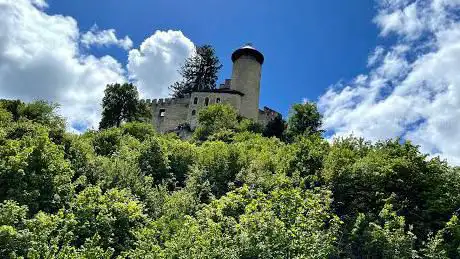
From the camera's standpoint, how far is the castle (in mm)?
68188

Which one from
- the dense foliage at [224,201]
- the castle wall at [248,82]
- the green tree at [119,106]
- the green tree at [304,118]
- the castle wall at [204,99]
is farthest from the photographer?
the castle wall at [248,82]

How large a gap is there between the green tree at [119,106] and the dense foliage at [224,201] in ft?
90.7

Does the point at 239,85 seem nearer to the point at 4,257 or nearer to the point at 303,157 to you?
the point at 303,157

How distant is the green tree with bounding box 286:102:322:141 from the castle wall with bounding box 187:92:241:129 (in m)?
9.81

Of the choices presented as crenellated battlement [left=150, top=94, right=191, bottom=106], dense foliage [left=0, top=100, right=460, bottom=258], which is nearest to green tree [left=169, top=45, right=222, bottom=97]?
crenellated battlement [left=150, top=94, right=191, bottom=106]

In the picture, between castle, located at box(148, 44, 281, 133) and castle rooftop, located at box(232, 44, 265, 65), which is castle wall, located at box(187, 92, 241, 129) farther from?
castle rooftop, located at box(232, 44, 265, 65)

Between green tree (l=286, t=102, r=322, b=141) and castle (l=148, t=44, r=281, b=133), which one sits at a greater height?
castle (l=148, t=44, r=281, b=133)

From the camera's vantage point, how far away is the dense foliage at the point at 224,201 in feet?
60.4

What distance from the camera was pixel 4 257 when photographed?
17.9 m

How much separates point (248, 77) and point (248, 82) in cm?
66

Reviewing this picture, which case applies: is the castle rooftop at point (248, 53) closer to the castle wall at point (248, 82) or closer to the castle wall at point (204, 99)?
the castle wall at point (248, 82)

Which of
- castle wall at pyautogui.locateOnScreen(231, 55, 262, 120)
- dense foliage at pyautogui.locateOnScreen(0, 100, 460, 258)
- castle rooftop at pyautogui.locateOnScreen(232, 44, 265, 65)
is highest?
castle rooftop at pyautogui.locateOnScreen(232, 44, 265, 65)

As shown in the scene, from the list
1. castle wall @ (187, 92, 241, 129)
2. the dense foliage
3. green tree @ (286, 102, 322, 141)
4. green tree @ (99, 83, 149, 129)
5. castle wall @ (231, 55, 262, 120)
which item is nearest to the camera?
the dense foliage

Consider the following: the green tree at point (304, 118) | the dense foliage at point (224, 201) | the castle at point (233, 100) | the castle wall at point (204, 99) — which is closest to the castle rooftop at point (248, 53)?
the castle at point (233, 100)
